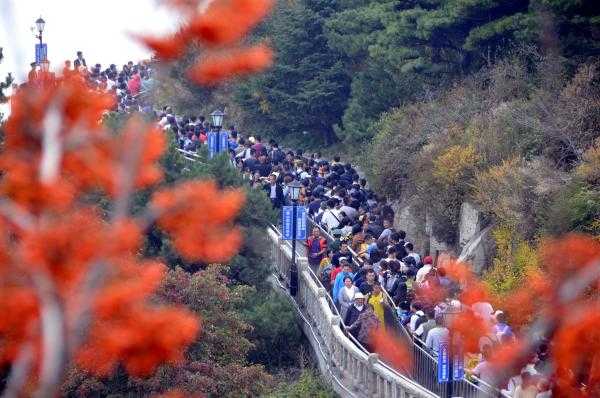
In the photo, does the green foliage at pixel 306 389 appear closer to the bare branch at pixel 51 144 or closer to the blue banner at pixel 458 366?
the blue banner at pixel 458 366

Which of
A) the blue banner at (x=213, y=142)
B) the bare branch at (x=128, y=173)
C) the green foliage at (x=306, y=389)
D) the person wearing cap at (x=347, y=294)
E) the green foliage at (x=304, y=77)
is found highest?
the green foliage at (x=304, y=77)

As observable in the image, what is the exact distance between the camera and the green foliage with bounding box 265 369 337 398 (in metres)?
21.5

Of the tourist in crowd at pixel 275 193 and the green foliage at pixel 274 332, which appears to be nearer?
the green foliage at pixel 274 332

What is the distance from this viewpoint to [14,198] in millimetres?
12266

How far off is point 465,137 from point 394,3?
7.20 meters

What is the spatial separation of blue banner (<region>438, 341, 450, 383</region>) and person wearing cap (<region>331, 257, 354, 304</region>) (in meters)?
4.55

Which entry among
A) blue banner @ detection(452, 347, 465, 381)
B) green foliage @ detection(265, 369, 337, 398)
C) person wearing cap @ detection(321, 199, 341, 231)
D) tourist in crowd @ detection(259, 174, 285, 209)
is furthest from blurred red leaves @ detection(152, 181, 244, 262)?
blue banner @ detection(452, 347, 465, 381)

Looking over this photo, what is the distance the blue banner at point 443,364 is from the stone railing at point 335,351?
95cm

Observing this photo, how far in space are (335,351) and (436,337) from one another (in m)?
4.82

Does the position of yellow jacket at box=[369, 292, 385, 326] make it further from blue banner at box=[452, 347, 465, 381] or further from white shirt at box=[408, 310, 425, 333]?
blue banner at box=[452, 347, 465, 381]

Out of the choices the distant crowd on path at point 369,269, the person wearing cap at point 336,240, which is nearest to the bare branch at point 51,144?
the distant crowd on path at point 369,269

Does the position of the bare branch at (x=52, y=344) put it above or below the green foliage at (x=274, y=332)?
above

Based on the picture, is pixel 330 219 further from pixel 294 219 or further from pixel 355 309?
pixel 355 309

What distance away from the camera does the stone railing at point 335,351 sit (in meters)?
18.3
